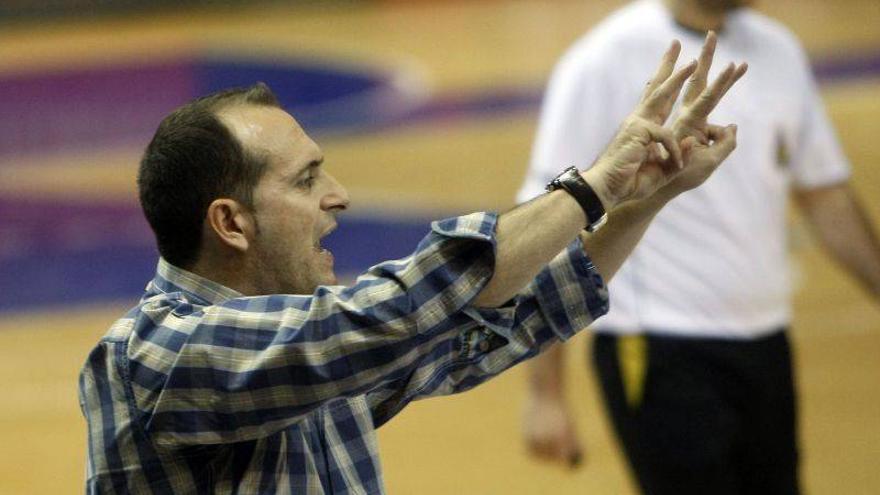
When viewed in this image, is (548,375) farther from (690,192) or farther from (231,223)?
(231,223)

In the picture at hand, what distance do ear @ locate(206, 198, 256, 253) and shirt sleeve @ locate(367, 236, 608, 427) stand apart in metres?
0.36

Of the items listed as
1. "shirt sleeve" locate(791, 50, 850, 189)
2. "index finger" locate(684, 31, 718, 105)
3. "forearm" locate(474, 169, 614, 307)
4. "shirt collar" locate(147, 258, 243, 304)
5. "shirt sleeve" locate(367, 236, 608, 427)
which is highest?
"shirt sleeve" locate(791, 50, 850, 189)

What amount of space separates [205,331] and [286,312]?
0.12 m

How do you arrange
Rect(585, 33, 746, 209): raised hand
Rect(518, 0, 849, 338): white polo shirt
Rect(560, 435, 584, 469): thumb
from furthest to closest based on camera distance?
1. Rect(560, 435, 584, 469): thumb
2. Rect(518, 0, 849, 338): white polo shirt
3. Rect(585, 33, 746, 209): raised hand

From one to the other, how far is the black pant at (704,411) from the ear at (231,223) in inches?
70.6

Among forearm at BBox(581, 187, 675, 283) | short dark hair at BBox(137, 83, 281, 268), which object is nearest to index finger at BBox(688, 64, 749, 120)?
forearm at BBox(581, 187, 675, 283)

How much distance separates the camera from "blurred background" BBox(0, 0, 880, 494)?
6434mm

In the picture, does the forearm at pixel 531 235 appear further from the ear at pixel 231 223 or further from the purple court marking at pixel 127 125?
the purple court marking at pixel 127 125

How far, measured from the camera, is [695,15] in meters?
3.88

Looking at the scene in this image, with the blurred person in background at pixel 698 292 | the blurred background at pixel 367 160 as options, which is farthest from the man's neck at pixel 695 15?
the blurred background at pixel 367 160

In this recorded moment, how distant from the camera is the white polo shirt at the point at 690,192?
3869 millimetres

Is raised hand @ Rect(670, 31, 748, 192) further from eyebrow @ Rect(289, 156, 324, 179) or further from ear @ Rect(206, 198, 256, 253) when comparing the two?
ear @ Rect(206, 198, 256, 253)

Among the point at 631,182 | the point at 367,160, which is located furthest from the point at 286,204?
the point at 367,160

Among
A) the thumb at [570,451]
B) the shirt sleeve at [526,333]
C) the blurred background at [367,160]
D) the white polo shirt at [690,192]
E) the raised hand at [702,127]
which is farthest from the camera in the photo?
the blurred background at [367,160]
